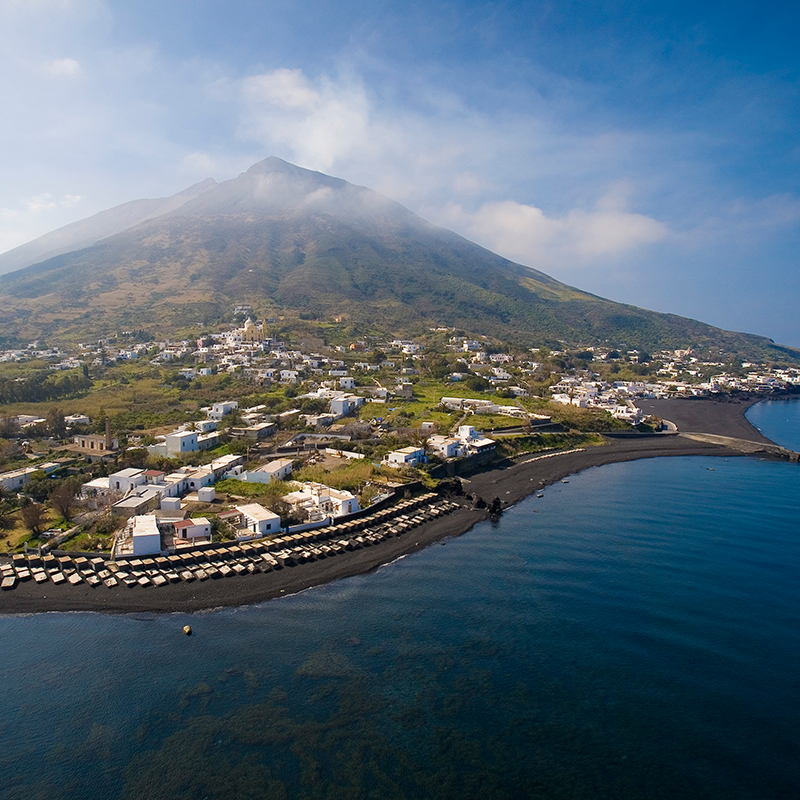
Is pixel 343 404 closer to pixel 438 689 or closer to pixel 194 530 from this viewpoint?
pixel 194 530

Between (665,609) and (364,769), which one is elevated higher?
(665,609)

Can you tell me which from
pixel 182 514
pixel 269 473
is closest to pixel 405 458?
pixel 269 473

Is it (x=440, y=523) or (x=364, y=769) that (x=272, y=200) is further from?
(x=364, y=769)

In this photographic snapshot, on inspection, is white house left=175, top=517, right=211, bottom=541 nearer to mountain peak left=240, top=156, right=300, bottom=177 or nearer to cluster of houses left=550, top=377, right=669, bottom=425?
cluster of houses left=550, top=377, right=669, bottom=425

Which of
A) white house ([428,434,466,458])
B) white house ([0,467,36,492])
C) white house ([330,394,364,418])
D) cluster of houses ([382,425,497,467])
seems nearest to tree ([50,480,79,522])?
white house ([0,467,36,492])

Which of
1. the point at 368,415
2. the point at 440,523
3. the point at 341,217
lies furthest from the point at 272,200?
the point at 440,523

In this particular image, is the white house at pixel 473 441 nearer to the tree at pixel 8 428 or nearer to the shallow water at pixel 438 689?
the shallow water at pixel 438 689
